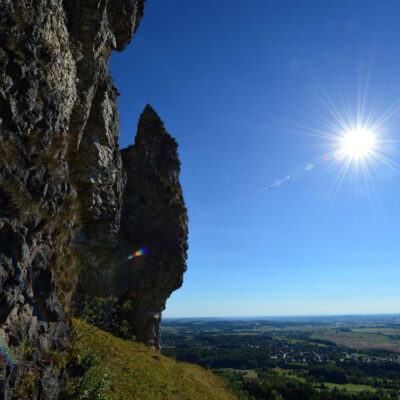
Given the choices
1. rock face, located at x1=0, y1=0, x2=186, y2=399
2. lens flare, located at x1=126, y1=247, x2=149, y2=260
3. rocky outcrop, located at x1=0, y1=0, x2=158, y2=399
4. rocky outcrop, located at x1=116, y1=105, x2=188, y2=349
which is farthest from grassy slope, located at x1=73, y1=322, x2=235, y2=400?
lens flare, located at x1=126, y1=247, x2=149, y2=260

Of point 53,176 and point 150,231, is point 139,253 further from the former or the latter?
point 53,176

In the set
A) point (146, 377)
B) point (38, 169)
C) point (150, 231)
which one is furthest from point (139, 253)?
point (38, 169)

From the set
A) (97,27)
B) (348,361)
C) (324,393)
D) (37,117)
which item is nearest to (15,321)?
(37,117)

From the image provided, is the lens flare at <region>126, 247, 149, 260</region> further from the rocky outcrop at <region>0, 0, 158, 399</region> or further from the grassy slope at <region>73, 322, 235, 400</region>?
the rocky outcrop at <region>0, 0, 158, 399</region>

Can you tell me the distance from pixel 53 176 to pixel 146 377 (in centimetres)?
1683

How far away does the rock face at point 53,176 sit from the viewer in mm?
11609

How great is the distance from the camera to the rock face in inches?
457

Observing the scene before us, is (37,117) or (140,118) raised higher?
(140,118)

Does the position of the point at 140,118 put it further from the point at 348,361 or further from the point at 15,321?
the point at 348,361

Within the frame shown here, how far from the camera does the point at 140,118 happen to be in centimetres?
4391

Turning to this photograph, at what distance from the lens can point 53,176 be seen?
15.6 m

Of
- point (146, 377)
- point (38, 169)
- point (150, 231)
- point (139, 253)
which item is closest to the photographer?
point (38, 169)

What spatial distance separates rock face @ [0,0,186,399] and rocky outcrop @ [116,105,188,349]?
520 mm

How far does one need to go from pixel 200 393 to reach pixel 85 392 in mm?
13926
